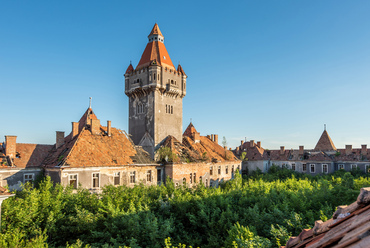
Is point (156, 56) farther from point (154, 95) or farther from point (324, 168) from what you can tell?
point (324, 168)

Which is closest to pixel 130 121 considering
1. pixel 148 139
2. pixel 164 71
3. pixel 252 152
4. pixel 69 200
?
pixel 148 139

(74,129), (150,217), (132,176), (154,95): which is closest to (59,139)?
(74,129)

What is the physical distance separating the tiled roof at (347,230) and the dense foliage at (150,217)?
9241mm

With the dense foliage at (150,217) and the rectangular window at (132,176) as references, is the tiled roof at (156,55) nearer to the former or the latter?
the rectangular window at (132,176)

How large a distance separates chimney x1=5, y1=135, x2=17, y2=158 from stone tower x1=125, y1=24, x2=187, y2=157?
50.7ft

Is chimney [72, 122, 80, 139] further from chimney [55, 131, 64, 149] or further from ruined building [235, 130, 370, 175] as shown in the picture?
ruined building [235, 130, 370, 175]

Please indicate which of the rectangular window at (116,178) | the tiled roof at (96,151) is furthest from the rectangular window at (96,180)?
the rectangular window at (116,178)

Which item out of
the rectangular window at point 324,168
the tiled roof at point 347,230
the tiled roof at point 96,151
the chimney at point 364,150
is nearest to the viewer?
the tiled roof at point 347,230

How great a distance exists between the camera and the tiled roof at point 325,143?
171 feet

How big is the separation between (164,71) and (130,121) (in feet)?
29.9

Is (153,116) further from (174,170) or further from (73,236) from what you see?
(73,236)

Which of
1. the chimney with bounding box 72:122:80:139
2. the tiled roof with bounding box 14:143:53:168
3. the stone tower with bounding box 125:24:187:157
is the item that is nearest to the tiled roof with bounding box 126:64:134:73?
the stone tower with bounding box 125:24:187:157

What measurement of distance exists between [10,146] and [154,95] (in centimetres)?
1753

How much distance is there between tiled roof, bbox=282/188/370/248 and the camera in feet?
6.97
